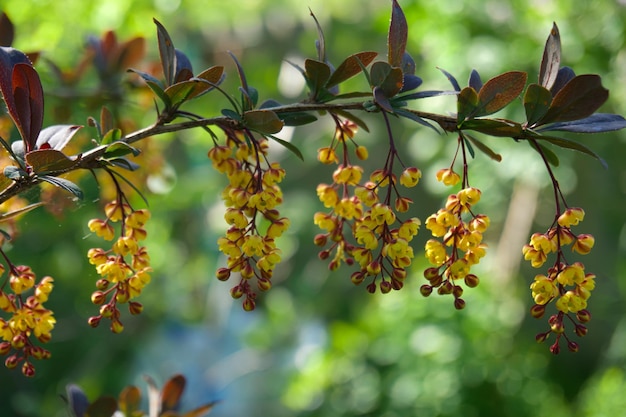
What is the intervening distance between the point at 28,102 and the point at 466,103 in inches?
14.8

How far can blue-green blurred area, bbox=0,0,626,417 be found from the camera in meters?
2.12

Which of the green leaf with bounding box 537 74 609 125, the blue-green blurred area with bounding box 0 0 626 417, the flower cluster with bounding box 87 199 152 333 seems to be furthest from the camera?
the blue-green blurred area with bounding box 0 0 626 417

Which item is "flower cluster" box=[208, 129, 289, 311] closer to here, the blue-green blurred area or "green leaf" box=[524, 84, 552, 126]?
"green leaf" box=[524, 84, 552, 126]

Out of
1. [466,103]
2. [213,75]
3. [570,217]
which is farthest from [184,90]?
[570,217]

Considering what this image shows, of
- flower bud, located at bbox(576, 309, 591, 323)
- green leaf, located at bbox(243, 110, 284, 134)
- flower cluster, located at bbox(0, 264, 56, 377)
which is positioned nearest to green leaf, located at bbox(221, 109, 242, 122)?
green leaf, located at bbox(243, 110, 284, 134)

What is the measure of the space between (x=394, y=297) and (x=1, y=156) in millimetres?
1634

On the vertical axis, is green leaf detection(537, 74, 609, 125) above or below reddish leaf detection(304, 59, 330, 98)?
above

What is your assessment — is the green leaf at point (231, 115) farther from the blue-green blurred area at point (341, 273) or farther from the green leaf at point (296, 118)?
the blue-green blurred area at point (341, 273)

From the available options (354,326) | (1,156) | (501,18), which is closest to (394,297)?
(354,326)

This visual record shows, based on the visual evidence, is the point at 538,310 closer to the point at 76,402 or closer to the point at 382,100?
the point at 382,100

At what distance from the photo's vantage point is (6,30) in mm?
884

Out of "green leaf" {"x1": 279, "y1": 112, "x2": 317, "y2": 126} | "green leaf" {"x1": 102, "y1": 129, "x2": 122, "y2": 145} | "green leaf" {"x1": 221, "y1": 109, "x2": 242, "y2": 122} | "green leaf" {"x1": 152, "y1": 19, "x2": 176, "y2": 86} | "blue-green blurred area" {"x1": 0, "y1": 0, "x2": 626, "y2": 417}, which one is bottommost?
"blue-green blurred area" {"x1": 0, "y1": 0, "x2": 626, "y2": 417}

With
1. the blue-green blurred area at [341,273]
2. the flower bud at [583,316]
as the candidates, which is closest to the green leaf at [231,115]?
the flower bud at [583,316]

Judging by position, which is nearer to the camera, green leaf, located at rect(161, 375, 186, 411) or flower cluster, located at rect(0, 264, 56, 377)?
flower cluster, located at rect(0, 264, 56, 377)
